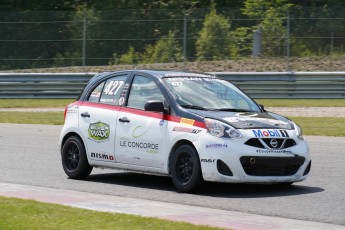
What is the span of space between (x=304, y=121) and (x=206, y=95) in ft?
33.6

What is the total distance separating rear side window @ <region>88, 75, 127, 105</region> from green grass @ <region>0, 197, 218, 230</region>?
308cm

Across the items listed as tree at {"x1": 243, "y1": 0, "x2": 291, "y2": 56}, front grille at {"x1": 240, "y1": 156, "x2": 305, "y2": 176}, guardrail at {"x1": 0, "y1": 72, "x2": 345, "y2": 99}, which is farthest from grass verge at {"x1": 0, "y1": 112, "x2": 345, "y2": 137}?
front grille at {"x1": 240, "y1": 156, "x2": 305, "y2": 176}

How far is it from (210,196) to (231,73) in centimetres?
1771

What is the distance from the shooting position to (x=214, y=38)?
29.4 meters

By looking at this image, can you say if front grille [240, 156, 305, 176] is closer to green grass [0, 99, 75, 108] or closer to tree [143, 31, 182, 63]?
green grass [0, 99, 75, 108]

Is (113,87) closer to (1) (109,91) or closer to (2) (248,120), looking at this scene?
(1) (109,91)

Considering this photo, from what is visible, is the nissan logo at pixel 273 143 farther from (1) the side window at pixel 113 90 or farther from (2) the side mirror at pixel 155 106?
(1) the side window at pixel 113 90

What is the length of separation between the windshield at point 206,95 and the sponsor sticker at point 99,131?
1097 millimetres

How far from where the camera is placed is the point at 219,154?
10703 mm

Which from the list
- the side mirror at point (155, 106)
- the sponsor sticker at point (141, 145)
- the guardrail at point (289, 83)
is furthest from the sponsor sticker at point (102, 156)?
the guardrail at point (289, 83)

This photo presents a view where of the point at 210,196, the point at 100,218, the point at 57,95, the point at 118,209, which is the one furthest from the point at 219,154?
the point at 57,95

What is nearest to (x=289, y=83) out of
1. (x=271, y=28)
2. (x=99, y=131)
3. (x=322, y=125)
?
(x=271, y=28)

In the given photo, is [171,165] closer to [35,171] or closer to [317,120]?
[35,171]

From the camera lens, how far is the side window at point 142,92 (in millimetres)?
11836
